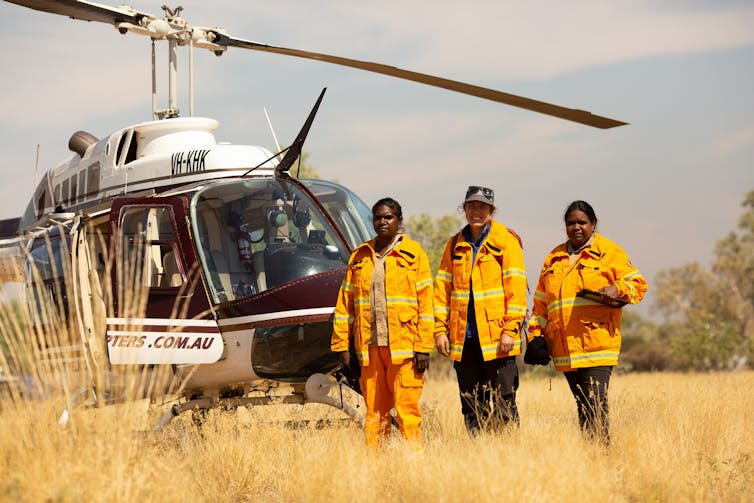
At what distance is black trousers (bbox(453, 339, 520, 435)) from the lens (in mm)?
6438

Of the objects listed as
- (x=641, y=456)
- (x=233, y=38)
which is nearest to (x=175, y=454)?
(x=641, y=456)

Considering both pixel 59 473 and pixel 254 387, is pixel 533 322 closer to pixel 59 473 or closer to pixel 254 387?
pixel 254 387

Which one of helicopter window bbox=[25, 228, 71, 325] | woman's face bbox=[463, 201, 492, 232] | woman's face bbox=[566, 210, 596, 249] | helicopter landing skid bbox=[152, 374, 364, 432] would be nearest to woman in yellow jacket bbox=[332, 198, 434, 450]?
woman's face bbox=[463, 201, 492, 232]

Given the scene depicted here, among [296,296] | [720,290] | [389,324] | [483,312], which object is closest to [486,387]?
[483,312]

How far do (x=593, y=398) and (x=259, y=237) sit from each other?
119 inches

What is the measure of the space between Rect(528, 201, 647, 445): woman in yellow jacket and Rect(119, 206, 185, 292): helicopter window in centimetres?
316

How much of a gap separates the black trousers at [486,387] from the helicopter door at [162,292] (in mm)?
2040

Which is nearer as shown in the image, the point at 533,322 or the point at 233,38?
the point at 533,322

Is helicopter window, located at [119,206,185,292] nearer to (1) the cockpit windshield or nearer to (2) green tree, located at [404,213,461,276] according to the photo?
(1) the cockpit windshield

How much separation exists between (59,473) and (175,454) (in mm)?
2115

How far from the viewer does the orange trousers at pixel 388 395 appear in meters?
6.34

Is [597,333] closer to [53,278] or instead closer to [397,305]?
[397,305]

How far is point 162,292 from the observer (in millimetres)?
7559

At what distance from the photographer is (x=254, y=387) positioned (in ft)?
25.7
